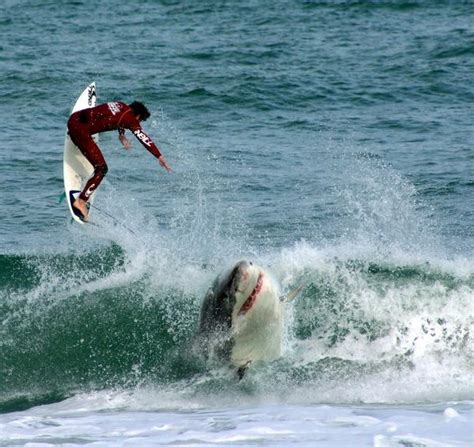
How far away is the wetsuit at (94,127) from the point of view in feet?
47.3

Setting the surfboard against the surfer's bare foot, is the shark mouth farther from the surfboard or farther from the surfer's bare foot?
the surfboard

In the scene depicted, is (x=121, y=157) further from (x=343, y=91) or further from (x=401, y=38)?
(x=401, y=38)

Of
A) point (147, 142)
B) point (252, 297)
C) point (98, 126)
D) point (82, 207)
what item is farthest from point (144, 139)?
point (252, 297)

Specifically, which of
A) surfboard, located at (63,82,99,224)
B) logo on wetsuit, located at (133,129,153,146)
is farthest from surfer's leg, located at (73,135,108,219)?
logo on wetsuit, located at (133,129,153,146)

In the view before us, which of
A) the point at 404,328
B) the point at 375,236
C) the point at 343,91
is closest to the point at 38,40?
the point at 343,91

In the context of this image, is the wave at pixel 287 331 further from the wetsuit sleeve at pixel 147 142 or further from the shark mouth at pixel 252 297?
the wetsuit sleeve at pixel 147 142

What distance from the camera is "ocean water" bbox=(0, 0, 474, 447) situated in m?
11.7

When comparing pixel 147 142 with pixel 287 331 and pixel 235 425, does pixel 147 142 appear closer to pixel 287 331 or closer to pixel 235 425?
pixel 287 331

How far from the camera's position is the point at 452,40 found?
97.4ft

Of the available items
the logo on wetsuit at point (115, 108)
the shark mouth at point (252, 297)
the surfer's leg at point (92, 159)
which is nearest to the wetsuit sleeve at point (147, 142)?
the logo on wetsuit at point (115, 108)

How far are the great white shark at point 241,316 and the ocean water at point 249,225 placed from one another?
31 centimetres

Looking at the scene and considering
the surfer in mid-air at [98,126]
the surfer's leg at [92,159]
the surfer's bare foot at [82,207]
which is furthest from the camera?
the surfer's bare foot at [82,207]

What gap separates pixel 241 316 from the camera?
1141cm

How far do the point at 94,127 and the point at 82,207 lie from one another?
1.17 m
